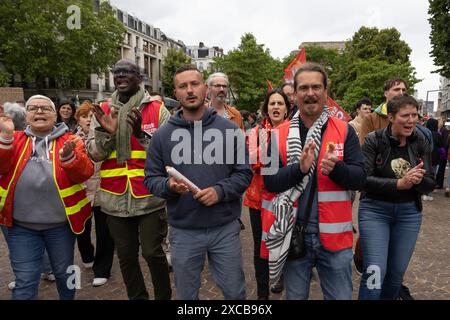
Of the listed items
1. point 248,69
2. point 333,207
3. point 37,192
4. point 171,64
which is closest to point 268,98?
point 333,207

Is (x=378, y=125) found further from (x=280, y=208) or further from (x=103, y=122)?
(x=103, y=122)

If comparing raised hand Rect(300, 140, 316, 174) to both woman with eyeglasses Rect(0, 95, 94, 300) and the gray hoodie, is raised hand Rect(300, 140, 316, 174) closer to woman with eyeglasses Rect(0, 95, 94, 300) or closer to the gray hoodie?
woman with eyeglasses Rect(0, 95, 94, 300)

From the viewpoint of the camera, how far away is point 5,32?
79.9 feet

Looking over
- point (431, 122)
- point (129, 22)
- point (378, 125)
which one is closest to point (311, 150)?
point (378, 125)

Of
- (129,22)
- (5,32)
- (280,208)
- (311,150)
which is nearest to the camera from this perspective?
(311,150)

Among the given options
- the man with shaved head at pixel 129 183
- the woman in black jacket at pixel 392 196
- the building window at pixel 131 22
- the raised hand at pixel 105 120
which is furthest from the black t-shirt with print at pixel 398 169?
the building window at pixel 131 22

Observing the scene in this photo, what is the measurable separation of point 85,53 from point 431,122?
79.5ft

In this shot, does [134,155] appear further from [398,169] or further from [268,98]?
[398,169]

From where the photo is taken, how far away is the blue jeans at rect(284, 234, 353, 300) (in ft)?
7.74

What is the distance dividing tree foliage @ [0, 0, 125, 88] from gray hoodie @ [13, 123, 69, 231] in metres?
24.8

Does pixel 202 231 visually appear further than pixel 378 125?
No

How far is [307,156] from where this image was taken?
2193 mm

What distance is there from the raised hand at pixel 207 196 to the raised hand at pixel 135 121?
0.97m

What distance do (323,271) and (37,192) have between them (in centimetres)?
221
